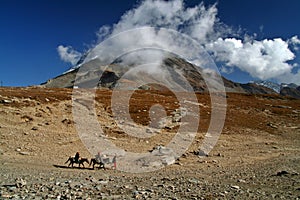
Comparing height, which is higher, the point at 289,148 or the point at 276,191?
the point at 289,148

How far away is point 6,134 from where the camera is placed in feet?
106

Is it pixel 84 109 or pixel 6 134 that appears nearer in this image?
pixel 6 134

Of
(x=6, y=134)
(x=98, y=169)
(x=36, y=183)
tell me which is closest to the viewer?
(x=36, y=183)

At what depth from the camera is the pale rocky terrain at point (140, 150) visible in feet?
49.2

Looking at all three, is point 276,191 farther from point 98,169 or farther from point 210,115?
point 210,115

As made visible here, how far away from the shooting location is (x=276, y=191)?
50.2ft

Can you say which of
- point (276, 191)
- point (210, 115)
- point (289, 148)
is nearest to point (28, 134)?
Answer: point (276, 191)

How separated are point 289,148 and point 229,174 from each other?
61.8ft

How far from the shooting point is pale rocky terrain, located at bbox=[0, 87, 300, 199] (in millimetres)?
15008

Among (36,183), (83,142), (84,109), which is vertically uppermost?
(84,109)

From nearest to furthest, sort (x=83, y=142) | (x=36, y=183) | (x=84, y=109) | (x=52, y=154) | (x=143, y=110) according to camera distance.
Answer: (x=36, y=183) → (x=52, y=154) → (x=83, y=142) → (x=84, y=109) → (x=143, y=110)

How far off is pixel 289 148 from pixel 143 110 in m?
26.2

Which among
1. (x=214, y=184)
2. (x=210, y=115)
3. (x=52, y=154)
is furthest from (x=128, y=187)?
(x=210, y=115)

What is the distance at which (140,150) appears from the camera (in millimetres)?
33344
